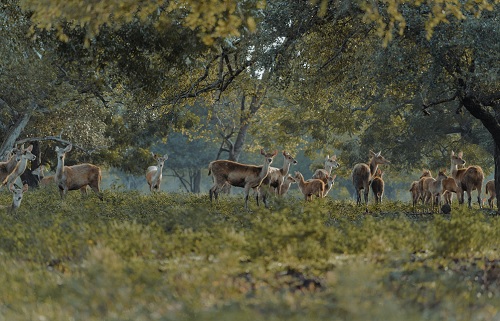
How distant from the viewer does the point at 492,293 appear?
29.3 feet

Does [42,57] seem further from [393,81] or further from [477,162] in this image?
[477,162]

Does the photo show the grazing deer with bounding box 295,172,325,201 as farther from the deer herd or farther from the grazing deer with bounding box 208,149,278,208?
the grazing deer with bounding box 208,149,278,208

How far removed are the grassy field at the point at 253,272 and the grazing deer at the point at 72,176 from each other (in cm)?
1238

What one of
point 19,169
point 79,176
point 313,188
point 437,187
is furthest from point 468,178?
point 19,169

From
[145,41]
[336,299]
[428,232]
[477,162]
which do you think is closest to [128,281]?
[336,299]

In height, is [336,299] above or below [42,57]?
below

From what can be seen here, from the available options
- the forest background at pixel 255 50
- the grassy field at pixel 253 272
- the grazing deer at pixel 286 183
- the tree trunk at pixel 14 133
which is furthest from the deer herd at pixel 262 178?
the grassy field at pixel 253 272

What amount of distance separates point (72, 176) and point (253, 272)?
739 inches

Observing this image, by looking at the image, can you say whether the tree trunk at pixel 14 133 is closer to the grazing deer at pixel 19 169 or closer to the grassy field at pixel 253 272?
the grazing deer at pixel 19 169

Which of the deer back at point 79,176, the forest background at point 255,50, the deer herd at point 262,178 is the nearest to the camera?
the forest background at point 255,50

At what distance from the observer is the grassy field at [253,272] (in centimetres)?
740

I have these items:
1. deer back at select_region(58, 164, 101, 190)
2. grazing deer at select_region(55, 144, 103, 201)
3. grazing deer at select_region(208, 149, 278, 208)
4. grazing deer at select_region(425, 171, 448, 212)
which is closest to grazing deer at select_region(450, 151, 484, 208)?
grazing deer at select_region(425, 171, 448, 212)

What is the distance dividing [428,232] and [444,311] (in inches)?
174

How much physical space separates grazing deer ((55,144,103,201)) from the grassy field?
12.4 meters
